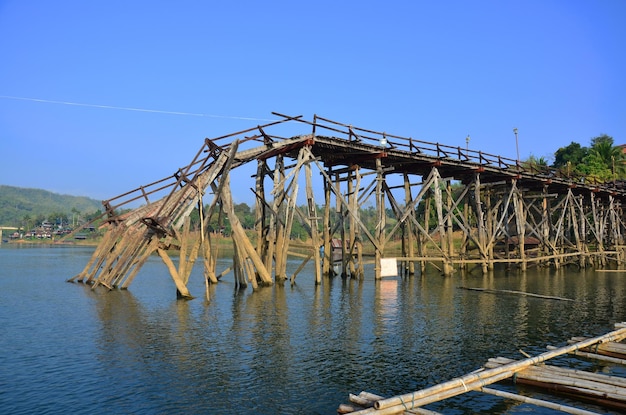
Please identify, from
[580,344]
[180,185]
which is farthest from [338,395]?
[180,185]

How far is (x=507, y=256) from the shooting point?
1342 inches

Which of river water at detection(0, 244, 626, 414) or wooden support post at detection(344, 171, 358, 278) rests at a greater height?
wooden support post at detection(344, 171, 358, 278)

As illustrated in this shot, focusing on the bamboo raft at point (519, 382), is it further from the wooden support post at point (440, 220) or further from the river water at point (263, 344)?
the wooden support post at point (440, 220)

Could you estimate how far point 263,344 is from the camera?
12734mm

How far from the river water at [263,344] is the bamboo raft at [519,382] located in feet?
1.02

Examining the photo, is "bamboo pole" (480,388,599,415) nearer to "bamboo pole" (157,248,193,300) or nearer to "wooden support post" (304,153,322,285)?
"bamboo pole" (157,248,193,300)

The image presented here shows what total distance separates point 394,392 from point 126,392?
4861 mm

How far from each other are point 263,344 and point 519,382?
20.1 ft

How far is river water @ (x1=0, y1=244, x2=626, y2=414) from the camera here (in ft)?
29.5

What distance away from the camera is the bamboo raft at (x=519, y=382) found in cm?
720

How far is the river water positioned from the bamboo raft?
0.31 m

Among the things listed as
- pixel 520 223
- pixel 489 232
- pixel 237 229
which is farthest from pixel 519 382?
pixel 520 223

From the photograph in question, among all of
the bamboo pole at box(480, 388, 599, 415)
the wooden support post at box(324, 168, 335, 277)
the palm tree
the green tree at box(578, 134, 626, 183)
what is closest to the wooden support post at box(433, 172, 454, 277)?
the wooden support post at box(324, 168, 335, 277)

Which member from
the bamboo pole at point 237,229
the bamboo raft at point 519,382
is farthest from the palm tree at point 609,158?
the bamboo raft at point 519,382
